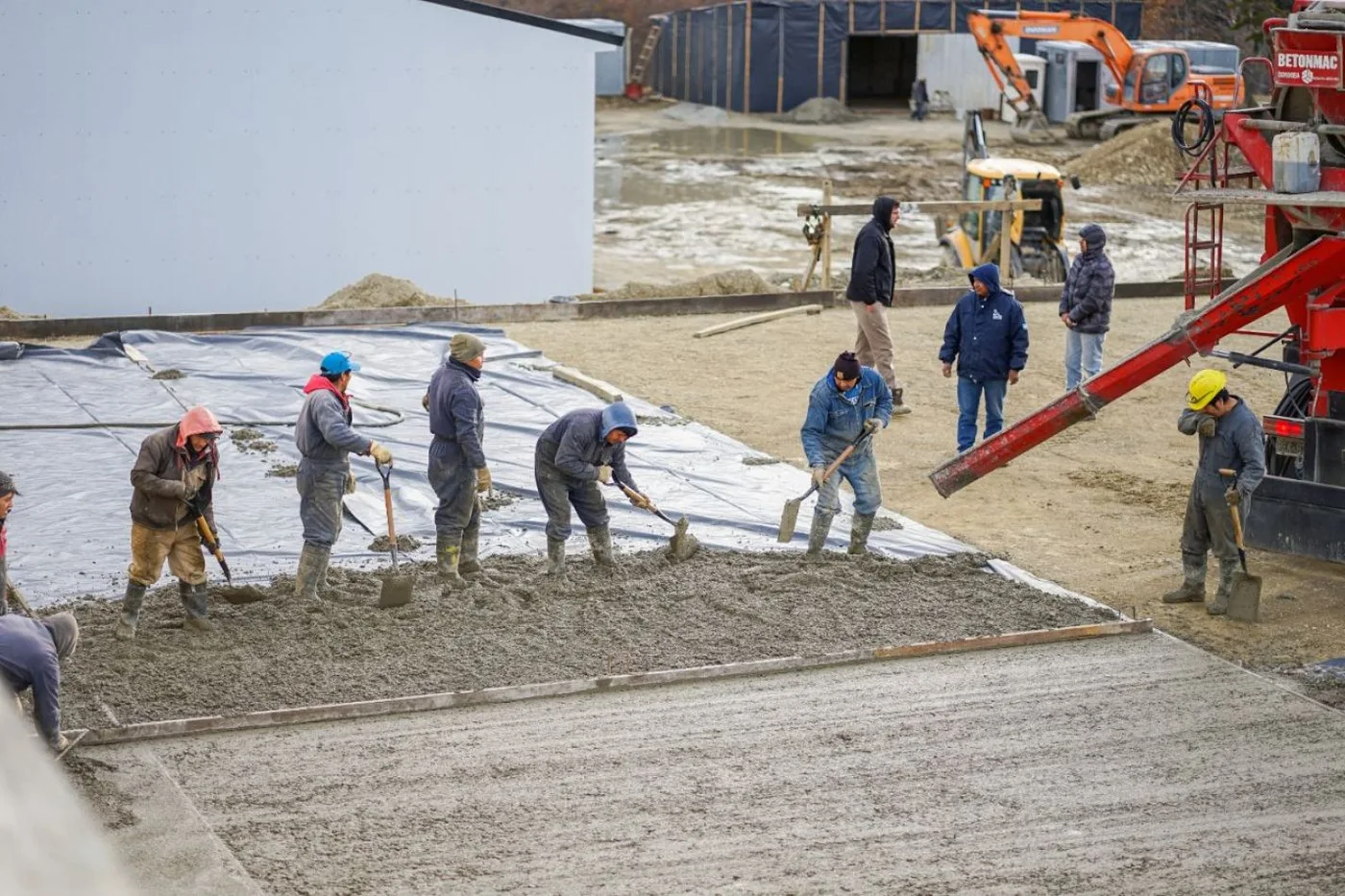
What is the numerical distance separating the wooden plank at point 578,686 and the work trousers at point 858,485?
1546 millimetres

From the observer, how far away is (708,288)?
64.7 feet

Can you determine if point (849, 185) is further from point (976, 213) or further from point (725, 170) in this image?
point (976, 213)

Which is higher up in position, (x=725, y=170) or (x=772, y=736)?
(x=725, y=170)

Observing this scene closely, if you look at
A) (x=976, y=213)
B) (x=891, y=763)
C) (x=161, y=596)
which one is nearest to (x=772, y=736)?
(x=891, y=763)

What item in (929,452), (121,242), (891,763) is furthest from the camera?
(121,242)

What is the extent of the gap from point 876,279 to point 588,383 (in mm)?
2869

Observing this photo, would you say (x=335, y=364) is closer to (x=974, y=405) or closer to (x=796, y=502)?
(x=796, y=502)

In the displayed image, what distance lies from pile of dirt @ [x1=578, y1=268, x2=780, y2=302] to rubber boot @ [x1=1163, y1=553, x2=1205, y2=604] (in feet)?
35.3

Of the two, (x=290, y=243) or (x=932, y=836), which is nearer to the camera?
(x=932, y=836)

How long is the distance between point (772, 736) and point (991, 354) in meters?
5.60

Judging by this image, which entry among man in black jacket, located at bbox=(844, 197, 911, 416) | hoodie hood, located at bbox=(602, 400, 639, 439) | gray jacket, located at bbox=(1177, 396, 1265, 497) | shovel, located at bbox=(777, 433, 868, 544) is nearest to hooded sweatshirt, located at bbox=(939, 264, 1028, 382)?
man in black jacket, located at bbox=(844, 197, 911, 416)

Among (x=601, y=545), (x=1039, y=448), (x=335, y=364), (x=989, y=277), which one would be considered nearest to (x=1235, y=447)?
(x=989, y=277)

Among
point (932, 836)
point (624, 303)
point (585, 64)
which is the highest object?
point (585, 64)

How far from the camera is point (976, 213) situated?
21625 millimetres
